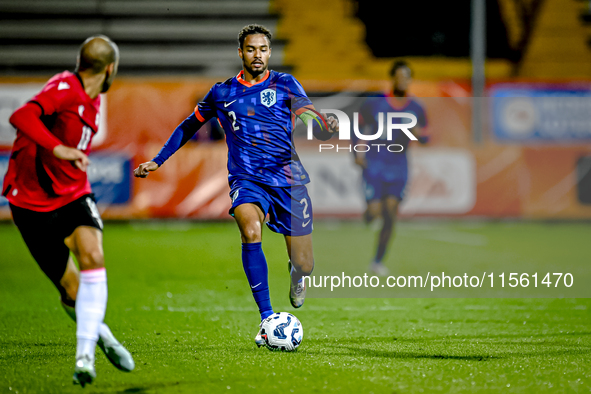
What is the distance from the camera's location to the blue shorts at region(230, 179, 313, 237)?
466cm

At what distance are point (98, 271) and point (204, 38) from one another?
1559 cm

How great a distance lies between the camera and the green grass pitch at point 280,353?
374cm

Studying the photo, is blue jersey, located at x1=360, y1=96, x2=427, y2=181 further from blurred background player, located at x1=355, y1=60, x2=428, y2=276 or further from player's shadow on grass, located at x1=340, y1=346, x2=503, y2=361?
player's shadow on grass, located at x1=340, y1=346, x2=503, y2=361

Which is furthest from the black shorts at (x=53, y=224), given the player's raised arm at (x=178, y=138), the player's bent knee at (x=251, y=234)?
the player's bent knee at (x=251, y=234)

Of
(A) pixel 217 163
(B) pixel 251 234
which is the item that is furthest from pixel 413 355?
(A) pixel 217 163

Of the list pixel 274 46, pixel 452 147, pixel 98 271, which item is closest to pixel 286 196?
pixel 98 271

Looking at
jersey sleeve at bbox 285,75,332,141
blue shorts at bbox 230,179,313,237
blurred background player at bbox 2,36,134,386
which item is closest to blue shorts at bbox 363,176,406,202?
blue shorts at bbox 230,179,313,237

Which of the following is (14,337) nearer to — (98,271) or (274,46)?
(98,271)

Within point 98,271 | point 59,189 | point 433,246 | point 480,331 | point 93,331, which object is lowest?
point 433,246

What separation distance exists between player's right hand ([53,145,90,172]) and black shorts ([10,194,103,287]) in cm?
29

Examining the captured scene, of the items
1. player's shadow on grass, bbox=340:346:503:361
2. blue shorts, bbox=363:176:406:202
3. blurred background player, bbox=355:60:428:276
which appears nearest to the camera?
player's shadow on grass, bbox=340:346:503:361

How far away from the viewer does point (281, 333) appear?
440 cm

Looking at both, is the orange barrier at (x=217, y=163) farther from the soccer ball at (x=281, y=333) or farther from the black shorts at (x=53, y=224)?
the black shorts at (x=53, y=224)

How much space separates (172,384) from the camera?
12.1 feet
